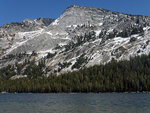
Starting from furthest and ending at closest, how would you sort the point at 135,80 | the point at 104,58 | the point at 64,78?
1. the point at 104,58
2. the point at 64,78
3. the point at 135,80

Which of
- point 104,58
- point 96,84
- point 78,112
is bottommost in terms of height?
point 78,112

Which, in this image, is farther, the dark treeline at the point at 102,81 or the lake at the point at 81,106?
the dark treeline at the point at 102,81

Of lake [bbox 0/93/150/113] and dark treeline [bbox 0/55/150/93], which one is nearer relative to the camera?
lake [bbox 0/93/150/113]

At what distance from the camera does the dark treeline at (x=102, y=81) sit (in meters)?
131

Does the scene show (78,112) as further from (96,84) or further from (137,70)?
(137,70)

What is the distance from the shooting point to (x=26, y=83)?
17150 cm

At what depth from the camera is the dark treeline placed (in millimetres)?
131125

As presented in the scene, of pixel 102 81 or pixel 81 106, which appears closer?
pixel 81 106

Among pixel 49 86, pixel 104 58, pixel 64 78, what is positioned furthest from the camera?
pixel 104 58

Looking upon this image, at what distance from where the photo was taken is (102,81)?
140250 mm

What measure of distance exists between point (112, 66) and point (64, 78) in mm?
35666

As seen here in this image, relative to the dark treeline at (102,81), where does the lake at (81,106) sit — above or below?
below

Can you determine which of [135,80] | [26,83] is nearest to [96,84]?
[135,80]

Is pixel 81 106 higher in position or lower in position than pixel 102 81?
lower
